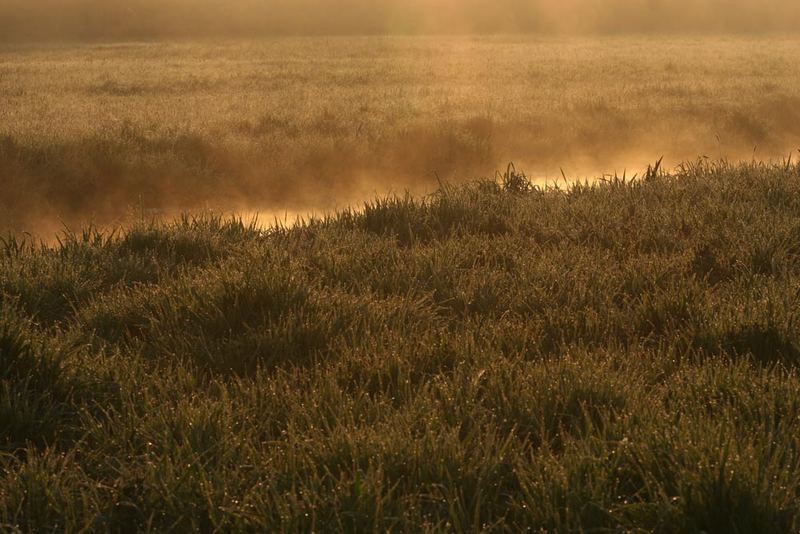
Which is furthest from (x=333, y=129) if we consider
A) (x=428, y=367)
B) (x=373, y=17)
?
(x=373, y=17)

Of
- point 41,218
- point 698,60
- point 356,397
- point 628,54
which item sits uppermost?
point 628,54

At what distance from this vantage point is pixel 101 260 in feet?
16.2

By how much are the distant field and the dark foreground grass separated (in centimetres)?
300

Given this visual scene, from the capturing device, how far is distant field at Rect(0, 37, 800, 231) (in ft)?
36.4

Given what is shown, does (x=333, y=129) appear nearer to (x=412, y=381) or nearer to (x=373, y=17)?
(x=412, y=381)

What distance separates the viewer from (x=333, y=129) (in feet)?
44.8

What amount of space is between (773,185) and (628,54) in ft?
89.8

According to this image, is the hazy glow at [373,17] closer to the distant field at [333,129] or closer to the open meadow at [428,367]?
the distant field at [333,129]

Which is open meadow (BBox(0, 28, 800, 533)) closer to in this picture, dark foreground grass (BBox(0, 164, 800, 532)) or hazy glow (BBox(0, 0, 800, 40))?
dark foreground grass (BBox(0, 164, 800, 532))

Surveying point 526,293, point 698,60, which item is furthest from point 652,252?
point 698,60

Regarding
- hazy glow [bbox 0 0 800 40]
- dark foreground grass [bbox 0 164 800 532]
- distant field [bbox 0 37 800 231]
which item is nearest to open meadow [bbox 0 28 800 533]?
dark foreground grass [bbox 0 164 800 532]

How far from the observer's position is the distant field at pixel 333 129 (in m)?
11.1

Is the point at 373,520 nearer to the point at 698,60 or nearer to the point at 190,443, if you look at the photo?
the point at 190,443

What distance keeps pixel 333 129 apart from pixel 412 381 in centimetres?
1070
